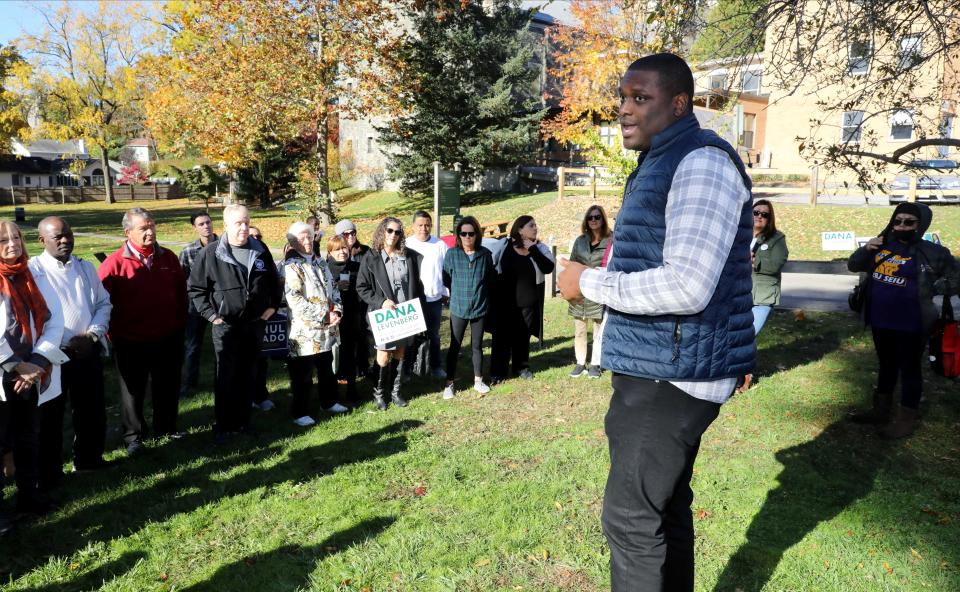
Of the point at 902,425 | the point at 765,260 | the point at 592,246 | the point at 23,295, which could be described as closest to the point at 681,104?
the point at 23,295

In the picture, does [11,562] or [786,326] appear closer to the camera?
[11,562]

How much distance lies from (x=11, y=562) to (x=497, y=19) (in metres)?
31.0

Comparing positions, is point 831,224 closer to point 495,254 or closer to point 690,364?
point 495,254

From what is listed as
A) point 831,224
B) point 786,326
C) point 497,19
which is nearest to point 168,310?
point 786,326

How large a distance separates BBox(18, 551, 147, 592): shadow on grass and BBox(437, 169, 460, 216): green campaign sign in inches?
407

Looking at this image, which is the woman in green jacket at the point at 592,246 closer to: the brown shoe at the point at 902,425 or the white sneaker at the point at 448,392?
the white sneaker at the point at 448,392

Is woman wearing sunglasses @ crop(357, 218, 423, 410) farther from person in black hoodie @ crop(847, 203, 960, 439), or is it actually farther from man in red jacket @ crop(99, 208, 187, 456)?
person in black hoodie @ crop(847, 203, 960, 439)

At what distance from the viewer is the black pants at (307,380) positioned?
263 inches

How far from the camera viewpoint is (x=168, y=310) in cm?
602

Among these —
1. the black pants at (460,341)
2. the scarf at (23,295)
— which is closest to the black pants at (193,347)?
the black pants at (460,341)

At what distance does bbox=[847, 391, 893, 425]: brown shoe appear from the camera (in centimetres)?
622

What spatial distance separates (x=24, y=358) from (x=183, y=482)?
1.57 metres

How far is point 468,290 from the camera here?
7668 mm

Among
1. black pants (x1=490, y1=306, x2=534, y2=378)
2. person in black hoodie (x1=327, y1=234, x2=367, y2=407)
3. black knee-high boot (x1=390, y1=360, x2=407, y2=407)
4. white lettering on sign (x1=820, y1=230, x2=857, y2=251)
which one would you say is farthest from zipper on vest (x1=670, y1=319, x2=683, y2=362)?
white lettering on sign (x1=820, y1=230, x2=857, y2=251)
